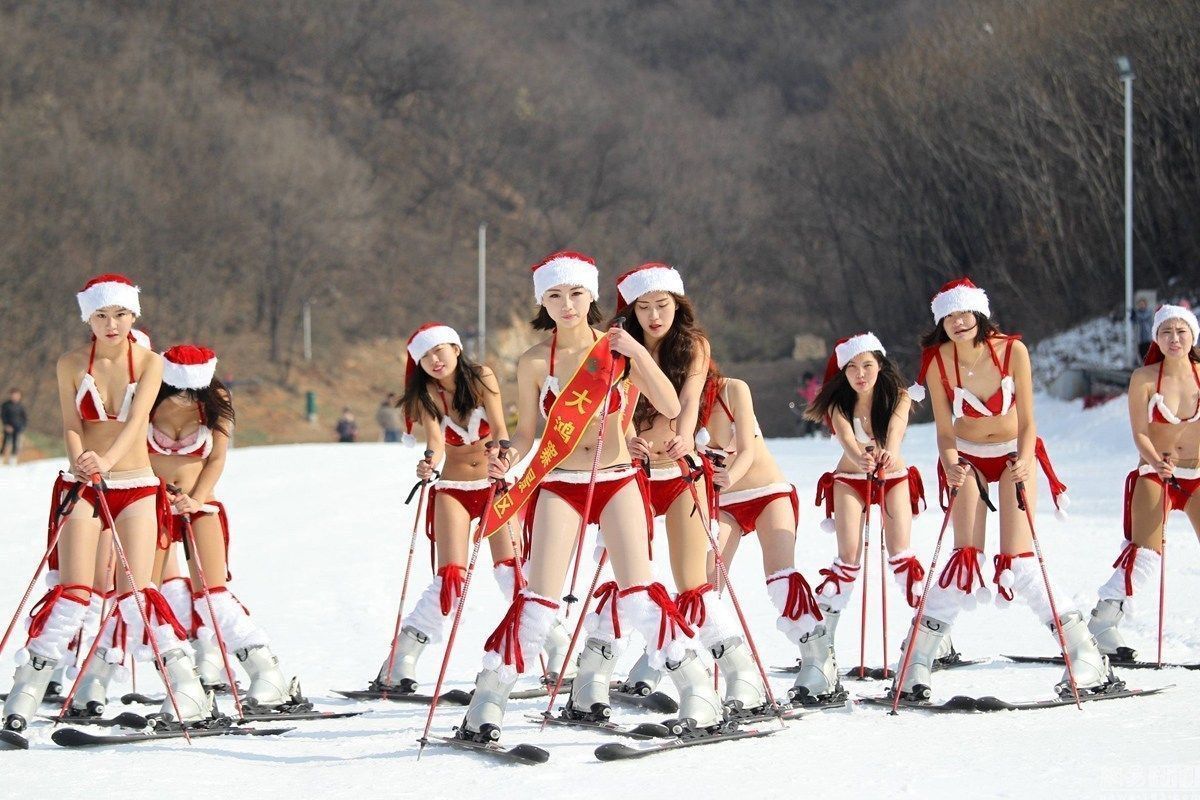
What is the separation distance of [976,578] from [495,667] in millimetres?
2789

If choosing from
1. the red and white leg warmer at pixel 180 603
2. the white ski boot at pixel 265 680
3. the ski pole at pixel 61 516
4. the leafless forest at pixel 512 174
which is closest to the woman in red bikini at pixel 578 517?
the white ski boot at pixel 265 680

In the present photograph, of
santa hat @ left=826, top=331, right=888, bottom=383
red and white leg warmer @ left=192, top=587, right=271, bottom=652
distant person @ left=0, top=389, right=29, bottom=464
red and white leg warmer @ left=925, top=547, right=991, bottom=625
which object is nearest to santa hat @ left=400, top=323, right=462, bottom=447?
red and white leg warmer @ left=192, top=587, right=271, bottom=652

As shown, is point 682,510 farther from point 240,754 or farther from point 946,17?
point 946,17

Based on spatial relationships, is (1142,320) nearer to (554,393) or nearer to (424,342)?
(424,342)

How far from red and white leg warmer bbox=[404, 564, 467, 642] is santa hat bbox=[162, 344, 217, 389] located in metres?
1.65

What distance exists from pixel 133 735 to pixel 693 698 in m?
2.51

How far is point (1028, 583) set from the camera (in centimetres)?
836

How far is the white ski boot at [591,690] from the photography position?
768 cm

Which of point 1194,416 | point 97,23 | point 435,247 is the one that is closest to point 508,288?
point 435,247

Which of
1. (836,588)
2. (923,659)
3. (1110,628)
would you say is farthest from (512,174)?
(923,659)

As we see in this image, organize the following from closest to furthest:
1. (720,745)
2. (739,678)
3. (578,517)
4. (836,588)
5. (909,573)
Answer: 1. (720,745)
2. (578,517)
3. (739,678)
4. (836,588)
5. (909,573)

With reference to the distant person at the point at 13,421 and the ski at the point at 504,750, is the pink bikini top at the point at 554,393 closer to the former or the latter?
the ski at the point at 504,750

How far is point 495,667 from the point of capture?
22.9 feet

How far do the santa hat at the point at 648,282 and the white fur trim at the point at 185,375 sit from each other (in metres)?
2.39
